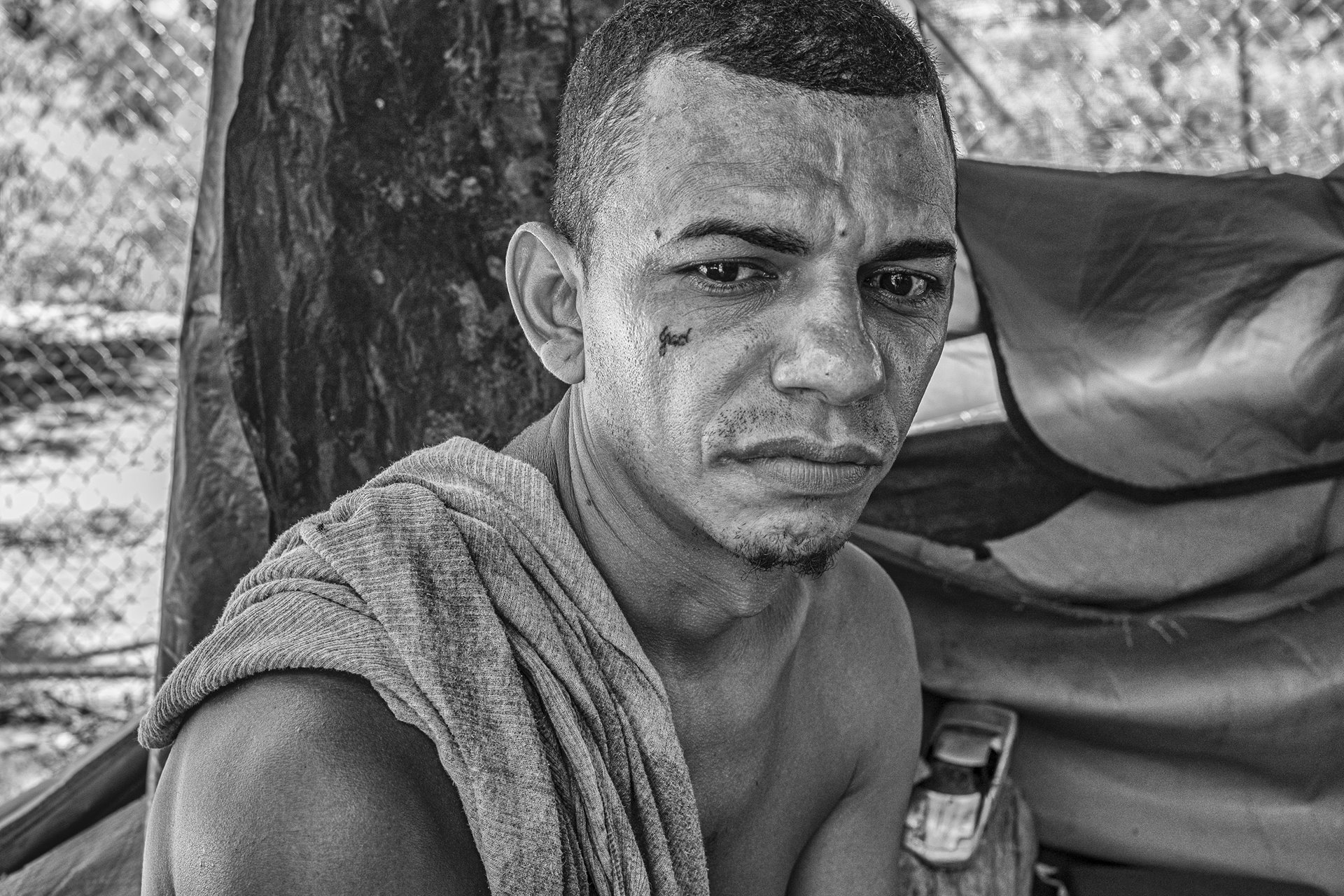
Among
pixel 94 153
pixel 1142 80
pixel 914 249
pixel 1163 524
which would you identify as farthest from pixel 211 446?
pixel 94 153

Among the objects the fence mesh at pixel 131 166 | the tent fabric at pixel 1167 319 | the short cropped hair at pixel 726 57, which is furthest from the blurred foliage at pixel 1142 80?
the short cropped hair at pixel 726 57

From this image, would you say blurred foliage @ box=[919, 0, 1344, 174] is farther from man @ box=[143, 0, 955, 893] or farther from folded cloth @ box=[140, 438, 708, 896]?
folded cloth @ box=[140, 438, 708, 896]

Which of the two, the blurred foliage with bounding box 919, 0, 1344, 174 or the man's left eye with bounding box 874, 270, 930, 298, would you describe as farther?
the blurred foliage with bounding box 919, 0, 1344, 174

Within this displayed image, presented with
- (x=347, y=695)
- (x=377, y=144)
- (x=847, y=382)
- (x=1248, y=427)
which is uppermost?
(x=377, y=144)

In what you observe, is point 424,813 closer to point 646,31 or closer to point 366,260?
point 646,31

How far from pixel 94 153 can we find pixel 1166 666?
16.0 feet

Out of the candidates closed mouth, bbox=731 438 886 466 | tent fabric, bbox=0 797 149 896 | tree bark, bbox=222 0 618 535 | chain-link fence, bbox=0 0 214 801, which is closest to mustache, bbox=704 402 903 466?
closed mouth, bbox=731 438 886 466

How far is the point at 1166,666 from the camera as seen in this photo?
2.38 metres

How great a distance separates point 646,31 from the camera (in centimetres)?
144

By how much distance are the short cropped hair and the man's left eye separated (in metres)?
0.19

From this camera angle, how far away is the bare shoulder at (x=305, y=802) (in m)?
1.12

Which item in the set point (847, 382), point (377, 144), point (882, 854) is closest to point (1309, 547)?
point (882, 854)

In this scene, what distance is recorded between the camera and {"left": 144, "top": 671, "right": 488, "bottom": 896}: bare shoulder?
44.2 inches

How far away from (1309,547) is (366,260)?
183 cm
